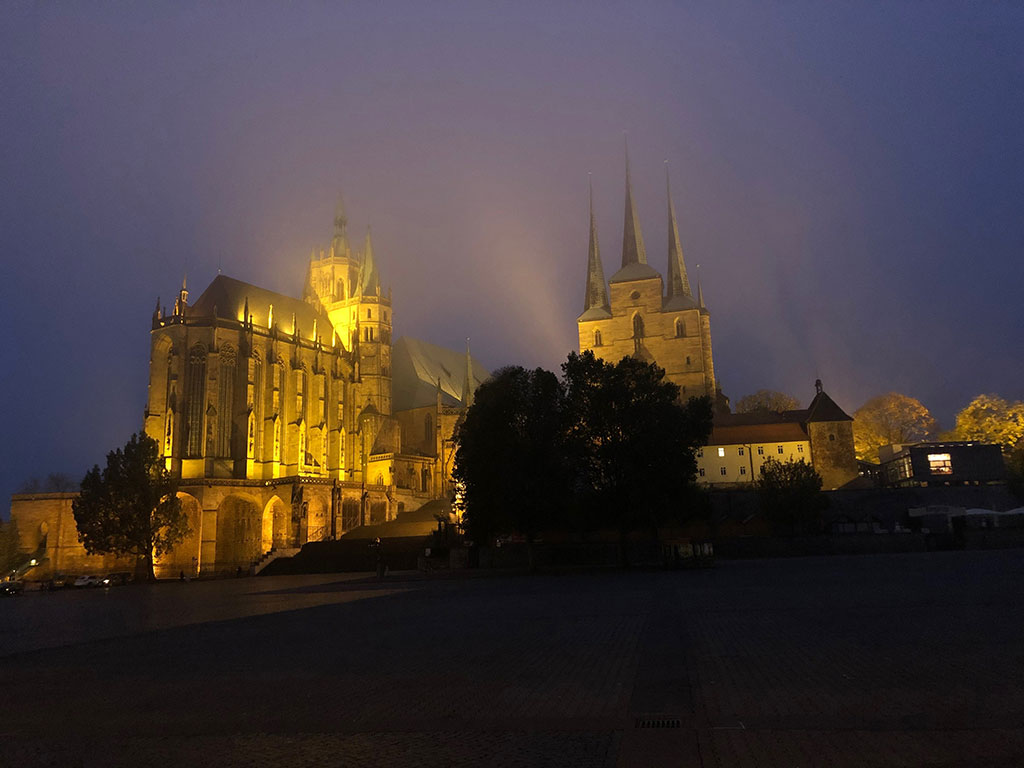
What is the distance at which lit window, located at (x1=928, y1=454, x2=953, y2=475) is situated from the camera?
64062mm

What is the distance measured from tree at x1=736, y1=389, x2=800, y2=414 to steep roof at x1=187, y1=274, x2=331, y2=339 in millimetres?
52024

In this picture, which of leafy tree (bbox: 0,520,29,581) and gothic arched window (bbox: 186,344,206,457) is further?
gothic arched window (bbox: 186,344,206,457)

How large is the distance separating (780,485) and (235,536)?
145 feet

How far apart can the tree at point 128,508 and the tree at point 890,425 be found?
2691 inches

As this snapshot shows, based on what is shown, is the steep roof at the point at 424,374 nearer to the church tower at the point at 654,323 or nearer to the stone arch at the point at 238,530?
the church tower at the point at 654,323

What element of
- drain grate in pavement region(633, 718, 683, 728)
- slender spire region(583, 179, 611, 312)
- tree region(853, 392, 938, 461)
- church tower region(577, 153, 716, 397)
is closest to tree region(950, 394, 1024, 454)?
tree region(853, 392, 938, 461)

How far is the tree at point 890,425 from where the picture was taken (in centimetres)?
8475

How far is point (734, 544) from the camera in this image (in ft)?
160

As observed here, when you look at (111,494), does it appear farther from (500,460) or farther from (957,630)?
(957,630)

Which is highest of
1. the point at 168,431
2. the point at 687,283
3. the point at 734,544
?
the point at 687,283

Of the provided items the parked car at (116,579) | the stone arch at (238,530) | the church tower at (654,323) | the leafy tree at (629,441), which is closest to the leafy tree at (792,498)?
the leafy tree at (629,441)

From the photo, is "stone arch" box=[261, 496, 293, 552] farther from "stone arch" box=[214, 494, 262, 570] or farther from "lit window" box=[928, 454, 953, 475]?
"lit window" box=[928, 454, 953, 475]

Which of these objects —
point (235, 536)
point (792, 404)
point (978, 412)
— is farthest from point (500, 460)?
point (792, 404)

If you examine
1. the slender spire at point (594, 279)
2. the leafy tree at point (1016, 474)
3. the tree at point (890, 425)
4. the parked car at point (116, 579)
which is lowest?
the parked car at point (116, 579)
